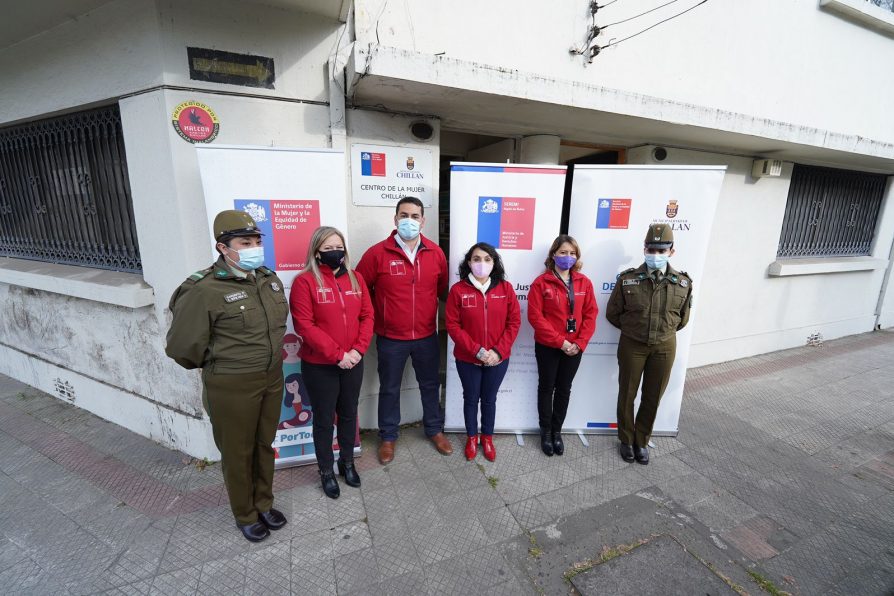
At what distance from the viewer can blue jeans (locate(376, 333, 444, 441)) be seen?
305cm

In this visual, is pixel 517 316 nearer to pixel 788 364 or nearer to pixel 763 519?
pixel 763 519

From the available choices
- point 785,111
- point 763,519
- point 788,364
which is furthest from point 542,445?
point 785,111

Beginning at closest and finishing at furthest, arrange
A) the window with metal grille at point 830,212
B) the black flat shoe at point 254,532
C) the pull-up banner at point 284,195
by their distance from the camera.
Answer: the black flat shoe at point 254,532, the pull-up banner at point 284,195, the window with metal grille at point 830,212

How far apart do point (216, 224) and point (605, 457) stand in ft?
11.2

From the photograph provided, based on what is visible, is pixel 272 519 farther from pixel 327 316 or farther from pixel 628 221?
pixel 628 221

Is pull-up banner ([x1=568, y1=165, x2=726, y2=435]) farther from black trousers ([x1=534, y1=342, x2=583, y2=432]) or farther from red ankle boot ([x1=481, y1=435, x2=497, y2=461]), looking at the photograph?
red ankle boot ([x1=481, y1=435, x2=497, y2=461])

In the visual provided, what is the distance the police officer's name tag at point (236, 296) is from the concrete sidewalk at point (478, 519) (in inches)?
61.6

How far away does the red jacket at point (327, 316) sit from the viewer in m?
2.45

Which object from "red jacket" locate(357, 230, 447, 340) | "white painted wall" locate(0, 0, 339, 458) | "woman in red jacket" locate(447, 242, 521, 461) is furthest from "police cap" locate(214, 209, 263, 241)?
"woman in red jacket" locate(447, 242, 521, 461)

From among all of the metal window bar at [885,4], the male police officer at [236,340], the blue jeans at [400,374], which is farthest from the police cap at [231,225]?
the metal window bar at [885,4]

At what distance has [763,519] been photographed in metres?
2.66

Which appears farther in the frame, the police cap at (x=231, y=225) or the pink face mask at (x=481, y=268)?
the pink face mask at (x=481, y=268)

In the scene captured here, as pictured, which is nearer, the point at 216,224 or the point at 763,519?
the point at 216,224

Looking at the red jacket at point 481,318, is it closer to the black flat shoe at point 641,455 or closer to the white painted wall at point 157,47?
the black flat shoe at point 641,455
